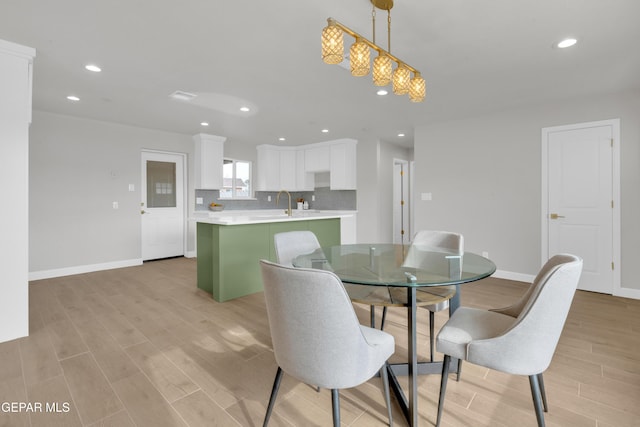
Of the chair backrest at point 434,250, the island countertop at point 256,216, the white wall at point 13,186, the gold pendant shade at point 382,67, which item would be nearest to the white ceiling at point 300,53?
the white wall at point 13,186

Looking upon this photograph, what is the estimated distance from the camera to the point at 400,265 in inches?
71.7

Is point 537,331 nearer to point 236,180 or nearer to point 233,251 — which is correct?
point 233,251

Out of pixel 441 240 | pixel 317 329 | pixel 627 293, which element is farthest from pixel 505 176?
pixel 317 329

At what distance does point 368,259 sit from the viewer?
2031 millimetres

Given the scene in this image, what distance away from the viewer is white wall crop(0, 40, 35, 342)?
7.79 ft

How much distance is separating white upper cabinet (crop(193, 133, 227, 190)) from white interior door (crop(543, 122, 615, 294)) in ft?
17.1

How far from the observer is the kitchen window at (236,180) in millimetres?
6418

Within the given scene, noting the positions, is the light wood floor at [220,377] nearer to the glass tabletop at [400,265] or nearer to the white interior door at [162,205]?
the glass tabletop at [400,265]

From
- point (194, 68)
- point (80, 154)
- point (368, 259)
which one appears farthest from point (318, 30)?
point (80, 154)

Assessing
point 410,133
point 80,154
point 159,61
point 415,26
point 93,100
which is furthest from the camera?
point 410,133

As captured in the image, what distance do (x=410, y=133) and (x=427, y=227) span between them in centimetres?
178

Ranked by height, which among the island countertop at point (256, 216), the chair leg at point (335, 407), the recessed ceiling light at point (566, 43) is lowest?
the chair leg at point (335, 407)

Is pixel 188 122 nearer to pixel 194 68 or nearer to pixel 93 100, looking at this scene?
pixel 93 100

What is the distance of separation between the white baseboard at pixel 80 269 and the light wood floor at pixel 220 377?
55.4 inches
